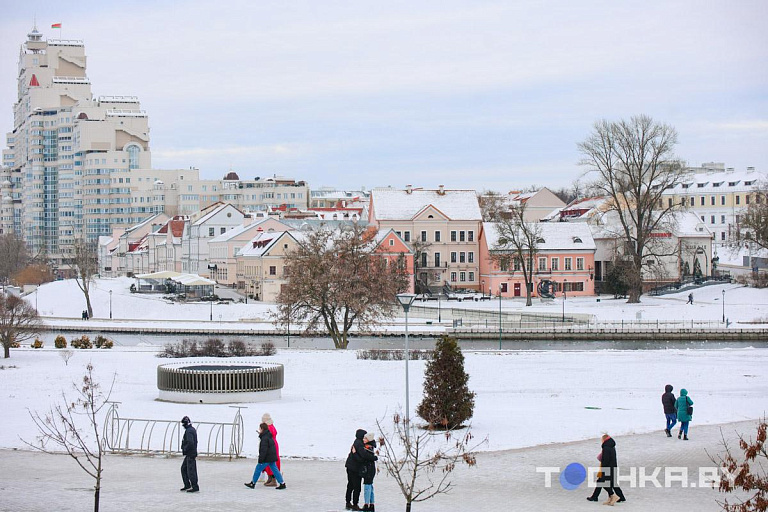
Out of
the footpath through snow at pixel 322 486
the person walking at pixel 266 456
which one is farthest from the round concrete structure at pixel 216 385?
the person walking at pixel 266 456

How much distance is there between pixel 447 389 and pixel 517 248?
66005 mm

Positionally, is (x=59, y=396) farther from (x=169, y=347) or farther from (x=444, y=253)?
(x=444, y=253)

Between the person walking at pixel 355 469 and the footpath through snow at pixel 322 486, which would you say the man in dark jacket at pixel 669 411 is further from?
the person walking at pixel 355 469

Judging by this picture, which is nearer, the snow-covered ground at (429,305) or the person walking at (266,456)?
the person walking at (266,456)

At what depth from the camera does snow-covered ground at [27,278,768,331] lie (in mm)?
72188

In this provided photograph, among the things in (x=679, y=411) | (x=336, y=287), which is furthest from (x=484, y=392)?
(x=336, y=287)

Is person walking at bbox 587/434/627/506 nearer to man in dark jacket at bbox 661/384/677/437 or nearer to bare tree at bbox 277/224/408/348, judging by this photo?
man in dark jacket at bbox 661/384/677/437

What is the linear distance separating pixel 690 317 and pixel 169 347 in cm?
4124

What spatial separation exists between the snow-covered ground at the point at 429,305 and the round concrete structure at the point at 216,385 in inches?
1469

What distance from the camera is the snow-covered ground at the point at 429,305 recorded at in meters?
72.2

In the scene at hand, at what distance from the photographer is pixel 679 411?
22.6m

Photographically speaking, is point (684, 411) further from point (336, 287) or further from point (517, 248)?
point (517, 248)

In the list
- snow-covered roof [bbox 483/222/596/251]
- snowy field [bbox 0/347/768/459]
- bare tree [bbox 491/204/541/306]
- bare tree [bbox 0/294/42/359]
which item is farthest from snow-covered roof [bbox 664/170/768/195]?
bare tree [bbox 0/294/42/359]

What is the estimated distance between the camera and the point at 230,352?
152ft
